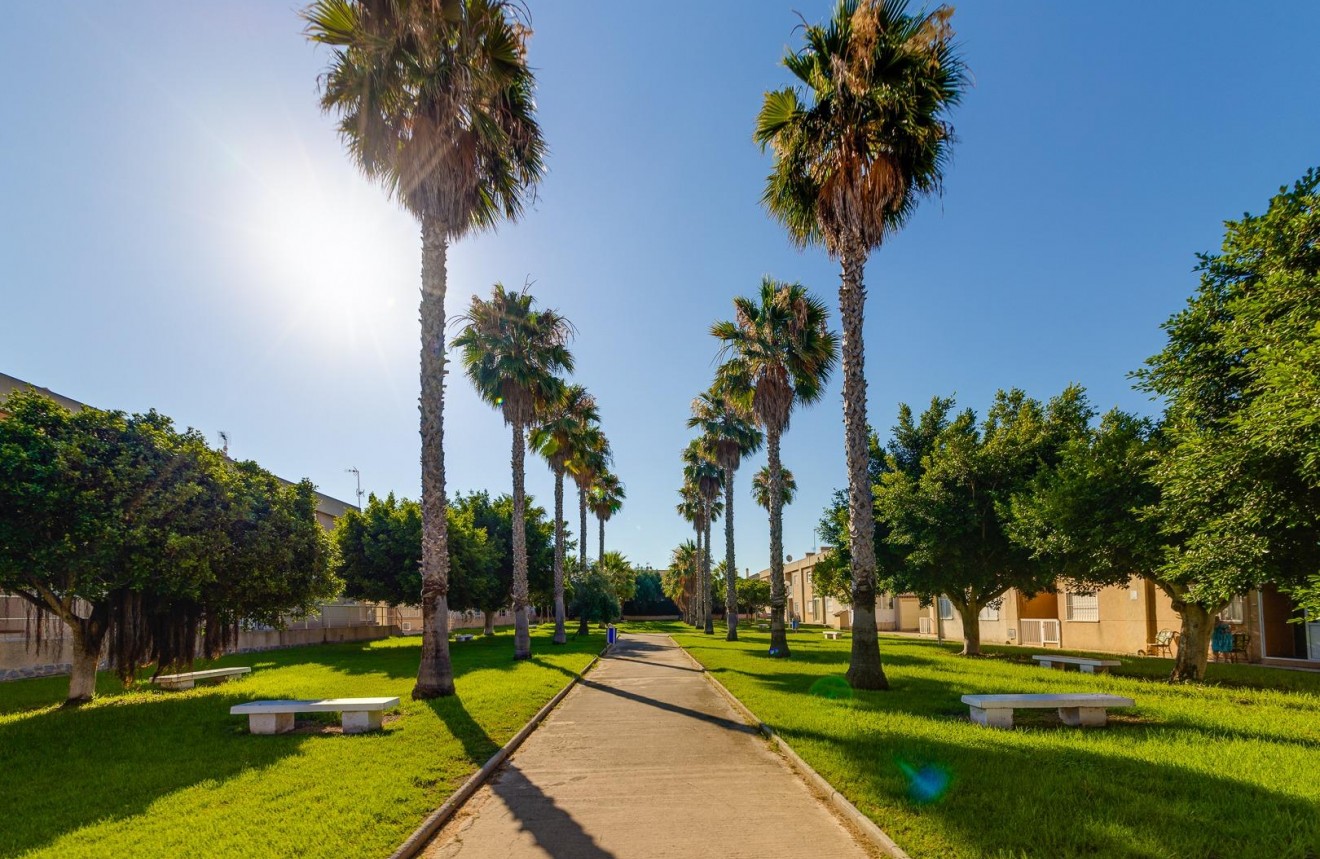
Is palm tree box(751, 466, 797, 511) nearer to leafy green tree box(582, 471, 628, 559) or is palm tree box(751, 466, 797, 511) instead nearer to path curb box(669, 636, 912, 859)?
leafy green tree box(582, 471, 628, 559)

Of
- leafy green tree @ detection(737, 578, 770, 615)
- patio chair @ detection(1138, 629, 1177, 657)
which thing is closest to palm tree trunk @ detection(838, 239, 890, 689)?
patio chair @ detection(1138, 629, 1177, 657)

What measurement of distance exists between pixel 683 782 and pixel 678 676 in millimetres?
11796

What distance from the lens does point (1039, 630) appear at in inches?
1266

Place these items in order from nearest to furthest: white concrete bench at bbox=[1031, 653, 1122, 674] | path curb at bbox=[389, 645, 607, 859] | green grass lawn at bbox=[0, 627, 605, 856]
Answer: path curb at bbox=[389, 645, 607, 859] < green grass lawn at bbox=[0, 627, 605, 856] < white concrete bench at bbox=[1031, 653, 1122, 674]

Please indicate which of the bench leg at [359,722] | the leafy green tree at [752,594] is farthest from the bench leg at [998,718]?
the leafy green tree at [752,594]

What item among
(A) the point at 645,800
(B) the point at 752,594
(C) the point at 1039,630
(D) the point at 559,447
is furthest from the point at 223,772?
(B) the point at 752,594

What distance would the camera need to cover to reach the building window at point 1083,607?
28203mm

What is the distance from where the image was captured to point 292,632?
34.4 m

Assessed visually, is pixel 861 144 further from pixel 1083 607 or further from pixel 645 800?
pixel 1083 607

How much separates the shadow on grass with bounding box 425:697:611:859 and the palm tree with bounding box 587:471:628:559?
46.2m

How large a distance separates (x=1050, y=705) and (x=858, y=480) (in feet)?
17.9

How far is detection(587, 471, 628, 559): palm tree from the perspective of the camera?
5741cm

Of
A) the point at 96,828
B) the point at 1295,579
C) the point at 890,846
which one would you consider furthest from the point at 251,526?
the point at 1295,579

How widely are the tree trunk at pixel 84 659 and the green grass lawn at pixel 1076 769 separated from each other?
42.3 ft
